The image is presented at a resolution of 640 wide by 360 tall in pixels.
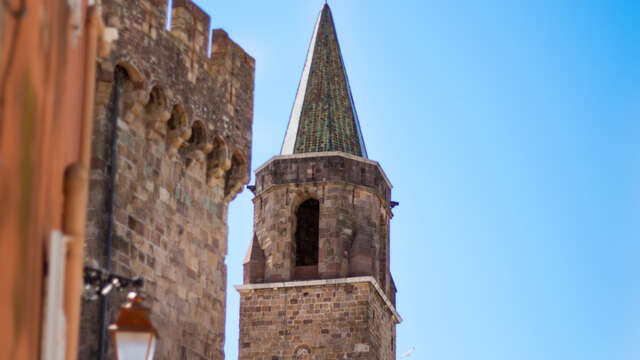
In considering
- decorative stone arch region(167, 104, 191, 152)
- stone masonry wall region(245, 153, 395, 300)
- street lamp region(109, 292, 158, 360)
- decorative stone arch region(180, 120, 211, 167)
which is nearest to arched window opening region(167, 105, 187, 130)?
decorative stone arch region(167, 104, 191, 152)

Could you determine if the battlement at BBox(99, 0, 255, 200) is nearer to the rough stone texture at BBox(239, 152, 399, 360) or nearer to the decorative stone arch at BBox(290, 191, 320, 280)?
the rough stone texture at BBox(239, 152, 399, 360)

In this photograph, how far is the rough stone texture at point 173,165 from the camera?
13.5 m

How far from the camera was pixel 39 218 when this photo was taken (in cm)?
625

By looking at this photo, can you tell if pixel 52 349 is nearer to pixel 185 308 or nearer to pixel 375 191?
pixel 185 308

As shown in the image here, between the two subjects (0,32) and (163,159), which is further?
(163,159)

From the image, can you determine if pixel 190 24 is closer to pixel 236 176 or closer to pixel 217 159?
pixel 217 159

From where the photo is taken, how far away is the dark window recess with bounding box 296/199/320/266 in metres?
36.8

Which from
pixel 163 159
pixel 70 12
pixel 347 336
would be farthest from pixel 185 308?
pixel 347 336

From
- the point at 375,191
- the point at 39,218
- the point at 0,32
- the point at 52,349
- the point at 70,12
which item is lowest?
the point at 52,349

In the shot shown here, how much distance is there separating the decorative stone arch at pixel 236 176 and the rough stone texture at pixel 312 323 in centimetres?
1799

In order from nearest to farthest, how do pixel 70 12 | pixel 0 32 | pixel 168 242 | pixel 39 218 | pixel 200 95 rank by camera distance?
pixel 0 32 < pixel 39 218 < pixel 70 12 < pixel 168 242 < pixel 200 95

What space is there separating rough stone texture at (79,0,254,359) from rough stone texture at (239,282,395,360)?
59.1 ft

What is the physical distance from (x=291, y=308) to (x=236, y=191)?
61.9ft

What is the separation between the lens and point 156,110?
1452 cm
